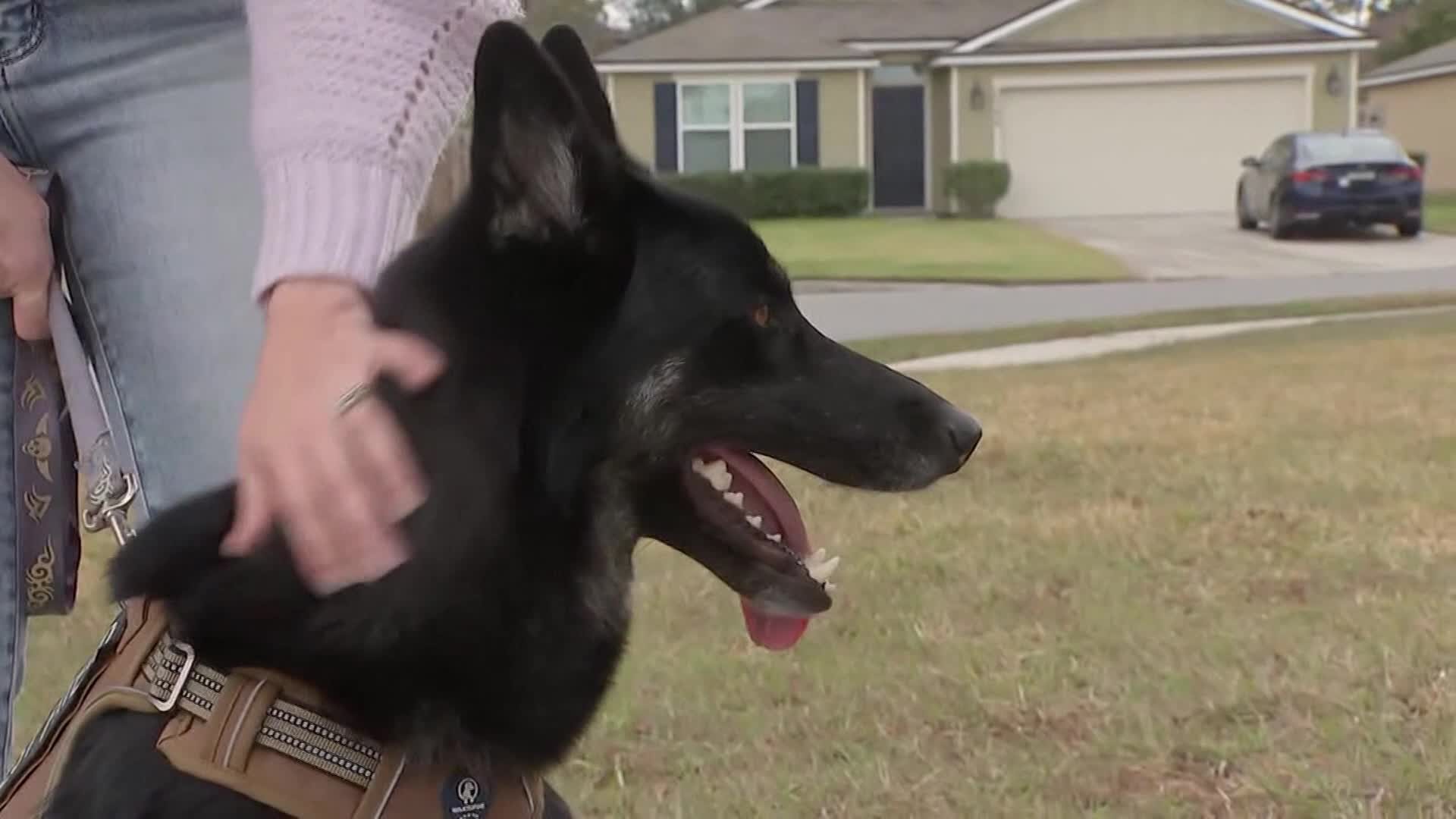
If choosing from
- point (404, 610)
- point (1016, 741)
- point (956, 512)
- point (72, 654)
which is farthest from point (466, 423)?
point (956, 512)

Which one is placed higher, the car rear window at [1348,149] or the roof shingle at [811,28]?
the roof shingle at [811,28]

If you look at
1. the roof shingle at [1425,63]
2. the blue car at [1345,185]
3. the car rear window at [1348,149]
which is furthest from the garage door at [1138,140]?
the roof shingle at [1425,63]

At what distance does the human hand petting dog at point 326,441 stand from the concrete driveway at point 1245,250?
15.0 m

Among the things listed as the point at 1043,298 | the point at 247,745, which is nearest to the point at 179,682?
the point at 247,745

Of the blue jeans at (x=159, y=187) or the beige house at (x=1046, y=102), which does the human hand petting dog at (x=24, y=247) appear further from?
the beige house at (x=1046, y=102)

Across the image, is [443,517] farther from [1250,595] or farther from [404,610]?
[1250,595]

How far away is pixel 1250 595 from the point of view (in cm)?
406

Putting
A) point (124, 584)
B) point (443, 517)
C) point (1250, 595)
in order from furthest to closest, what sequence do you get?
point (1250, 595) → point (124, 584) → point (443, 517)

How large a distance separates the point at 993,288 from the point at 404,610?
13.4 metres

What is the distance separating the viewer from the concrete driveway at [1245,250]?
52.7 ft

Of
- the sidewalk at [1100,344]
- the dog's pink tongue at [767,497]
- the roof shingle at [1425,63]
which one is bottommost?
the sidewalk at [1100,344]

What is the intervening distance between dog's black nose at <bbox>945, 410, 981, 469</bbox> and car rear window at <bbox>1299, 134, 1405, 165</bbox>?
64.8ft

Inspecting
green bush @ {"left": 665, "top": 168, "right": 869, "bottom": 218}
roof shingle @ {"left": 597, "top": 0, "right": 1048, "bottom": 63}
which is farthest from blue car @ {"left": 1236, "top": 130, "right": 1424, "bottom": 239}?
roof shingle @ {"left": 597, "top": 0, "right": 1048, "bottom": 63}

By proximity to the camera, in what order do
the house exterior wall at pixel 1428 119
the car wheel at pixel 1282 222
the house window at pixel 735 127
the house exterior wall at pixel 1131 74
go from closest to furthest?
the car wheel at pixel 1282 222 < the house exterior wall at pixel 1131 74 < the house window at pixel 735 127 < the house exterior wall at pixel 1428 119
